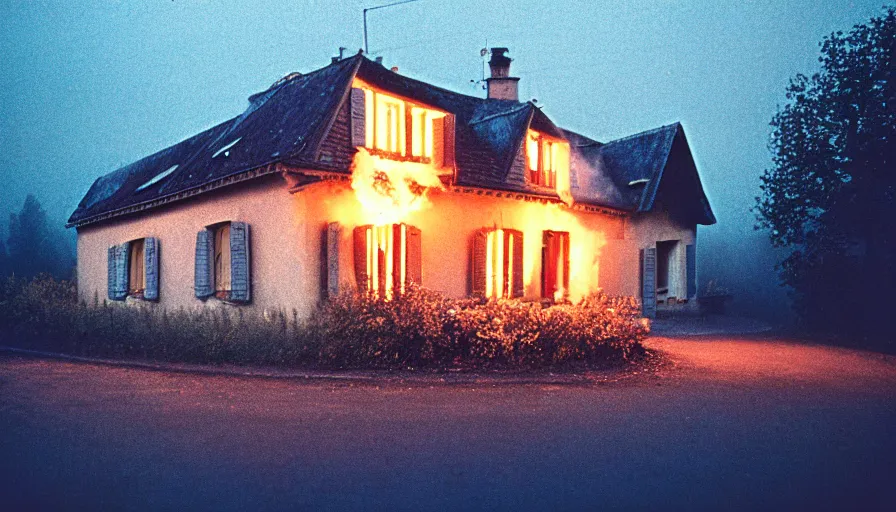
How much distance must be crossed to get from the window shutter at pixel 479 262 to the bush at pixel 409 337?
7.65ft

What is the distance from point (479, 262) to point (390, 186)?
2716 millimetres

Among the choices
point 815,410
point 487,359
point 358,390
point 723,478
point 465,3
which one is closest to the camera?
point 723,478

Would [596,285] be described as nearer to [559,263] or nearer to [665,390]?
[559,263]

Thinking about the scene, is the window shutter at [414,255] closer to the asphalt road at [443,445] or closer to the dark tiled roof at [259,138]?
the dark tiled roof at [259,138]

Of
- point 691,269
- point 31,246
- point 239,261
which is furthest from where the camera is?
point 31,246

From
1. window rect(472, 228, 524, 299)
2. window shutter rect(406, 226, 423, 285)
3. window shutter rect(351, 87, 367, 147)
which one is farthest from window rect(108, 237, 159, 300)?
window rect(472, 228, 524, 299)

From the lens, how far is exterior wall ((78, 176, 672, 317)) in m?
10.5

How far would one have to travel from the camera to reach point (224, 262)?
1227 cm

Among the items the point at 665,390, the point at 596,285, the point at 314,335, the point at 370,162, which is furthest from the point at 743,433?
the point at 596,285

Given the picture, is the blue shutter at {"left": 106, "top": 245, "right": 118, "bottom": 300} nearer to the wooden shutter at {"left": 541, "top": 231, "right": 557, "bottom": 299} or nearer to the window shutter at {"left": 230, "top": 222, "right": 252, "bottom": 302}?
the window shutter at {"left": 230, "top": 222, "right": 252, "bottom": 302}

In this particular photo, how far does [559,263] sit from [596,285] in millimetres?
1813

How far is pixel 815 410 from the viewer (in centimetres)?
643

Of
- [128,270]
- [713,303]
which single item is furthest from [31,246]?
[713,303]

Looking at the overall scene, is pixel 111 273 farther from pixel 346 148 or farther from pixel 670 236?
pixel 670 236
